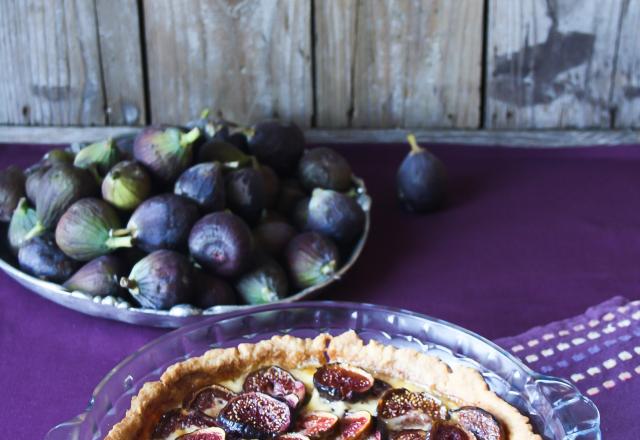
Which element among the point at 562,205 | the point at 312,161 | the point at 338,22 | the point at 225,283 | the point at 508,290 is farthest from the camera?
the point at 338,22

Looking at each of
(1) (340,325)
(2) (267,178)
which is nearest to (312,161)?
(2) (267,178)

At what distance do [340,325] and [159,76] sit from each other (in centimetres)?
110

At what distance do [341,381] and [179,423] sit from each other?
0.76 feet

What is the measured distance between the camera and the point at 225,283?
1417 millimetres

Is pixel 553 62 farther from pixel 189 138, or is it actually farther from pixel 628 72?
pixel 189 138

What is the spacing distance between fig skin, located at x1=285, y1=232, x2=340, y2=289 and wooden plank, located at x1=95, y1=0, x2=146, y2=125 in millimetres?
849

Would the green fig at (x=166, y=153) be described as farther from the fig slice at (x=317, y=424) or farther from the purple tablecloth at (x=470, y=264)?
the fig slice at (x=317, y=424)

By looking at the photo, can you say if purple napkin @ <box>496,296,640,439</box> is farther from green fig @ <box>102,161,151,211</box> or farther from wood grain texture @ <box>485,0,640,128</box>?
wood grain texture @ <box>485,0,640,128</box>

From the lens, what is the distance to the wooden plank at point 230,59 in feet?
6.68

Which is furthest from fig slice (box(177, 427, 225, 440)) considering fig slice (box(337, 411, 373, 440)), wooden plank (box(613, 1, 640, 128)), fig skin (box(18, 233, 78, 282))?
wooden plank (box(613, 1, 640, 128))

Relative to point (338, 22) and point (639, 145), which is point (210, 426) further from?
point (639, 145)

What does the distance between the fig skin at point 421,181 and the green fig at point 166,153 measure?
488mm

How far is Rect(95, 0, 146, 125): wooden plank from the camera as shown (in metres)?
2.03

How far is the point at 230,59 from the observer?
82.7 inches
